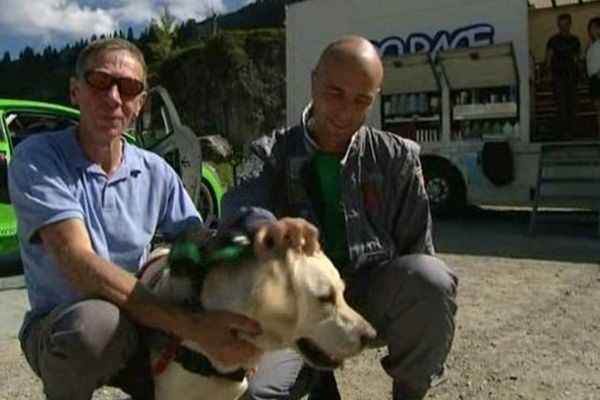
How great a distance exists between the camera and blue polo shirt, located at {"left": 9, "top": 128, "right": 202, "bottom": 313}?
2.10 meters

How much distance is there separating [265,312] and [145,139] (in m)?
6.27

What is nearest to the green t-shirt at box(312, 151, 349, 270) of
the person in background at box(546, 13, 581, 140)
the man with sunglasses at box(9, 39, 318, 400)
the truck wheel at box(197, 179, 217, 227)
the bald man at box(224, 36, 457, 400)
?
the bald man at box(224, 36, 457, 400)

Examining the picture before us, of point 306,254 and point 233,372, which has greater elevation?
point 306,254

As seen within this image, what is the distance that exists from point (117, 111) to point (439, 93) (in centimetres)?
827

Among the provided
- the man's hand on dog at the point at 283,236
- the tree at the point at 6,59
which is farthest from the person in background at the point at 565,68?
the tree at the point at 6,59

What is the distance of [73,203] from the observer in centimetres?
210

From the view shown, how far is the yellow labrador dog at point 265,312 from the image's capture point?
189cm

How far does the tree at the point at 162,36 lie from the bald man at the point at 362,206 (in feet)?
Result: 95.4

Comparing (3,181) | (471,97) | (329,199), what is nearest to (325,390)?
(329,199)

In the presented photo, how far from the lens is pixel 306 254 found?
6.37 feet

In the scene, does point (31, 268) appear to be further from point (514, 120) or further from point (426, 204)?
point (514, 120)

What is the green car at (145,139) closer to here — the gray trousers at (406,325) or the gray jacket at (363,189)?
the gray jacket at (363,189)

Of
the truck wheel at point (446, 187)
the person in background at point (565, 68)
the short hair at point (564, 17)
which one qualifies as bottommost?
the truck wheel at point (446, 187)

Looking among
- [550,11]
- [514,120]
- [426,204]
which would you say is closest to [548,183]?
[514,120]
